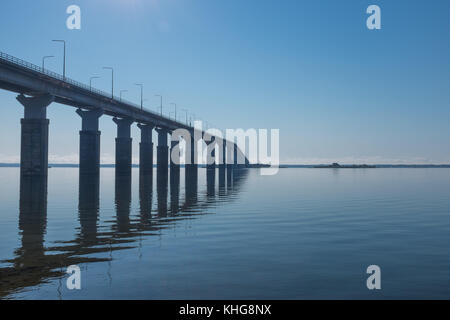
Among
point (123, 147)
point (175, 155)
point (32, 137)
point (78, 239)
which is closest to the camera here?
point (78, 239)

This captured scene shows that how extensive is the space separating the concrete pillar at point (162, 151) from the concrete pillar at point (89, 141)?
42.4 metres

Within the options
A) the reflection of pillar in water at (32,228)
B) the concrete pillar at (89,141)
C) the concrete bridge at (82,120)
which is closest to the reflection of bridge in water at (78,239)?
the reflection of pillar in water at (32,228)

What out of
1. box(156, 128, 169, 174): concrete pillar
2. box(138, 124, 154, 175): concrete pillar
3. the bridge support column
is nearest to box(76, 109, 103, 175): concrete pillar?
box(138, 124, 154, 175): concrete pillar

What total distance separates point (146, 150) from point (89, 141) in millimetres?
34506

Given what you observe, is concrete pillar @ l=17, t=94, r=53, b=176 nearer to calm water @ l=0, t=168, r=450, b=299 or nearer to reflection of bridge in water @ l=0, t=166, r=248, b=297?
reflection of bridge in water @ l=0, t=166, r=248, b=297

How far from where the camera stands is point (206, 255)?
14523 millimetres

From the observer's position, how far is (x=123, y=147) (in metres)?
113

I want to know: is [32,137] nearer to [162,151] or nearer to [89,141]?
[89,141]

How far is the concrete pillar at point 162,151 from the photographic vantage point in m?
139

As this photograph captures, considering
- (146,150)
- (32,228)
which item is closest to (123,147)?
(146,150)
